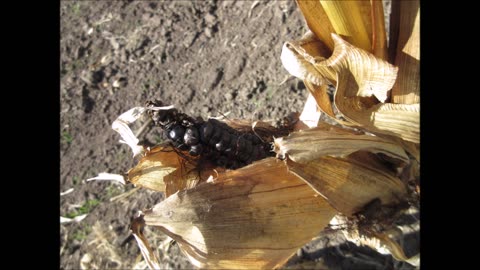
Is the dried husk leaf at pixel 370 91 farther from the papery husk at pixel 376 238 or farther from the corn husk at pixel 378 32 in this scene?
the papery husk at pixel 376 238

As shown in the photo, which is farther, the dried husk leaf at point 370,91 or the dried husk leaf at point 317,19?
the dried husk leaf at point 317,19

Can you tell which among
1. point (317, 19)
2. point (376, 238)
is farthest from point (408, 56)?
point (376, 238)

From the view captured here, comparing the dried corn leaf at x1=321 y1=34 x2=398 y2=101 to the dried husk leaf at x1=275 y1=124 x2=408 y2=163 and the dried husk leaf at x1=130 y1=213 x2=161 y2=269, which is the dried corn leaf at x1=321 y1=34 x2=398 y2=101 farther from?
the dried husk leaf at x1=130 y1=213 x2=161 y2=269

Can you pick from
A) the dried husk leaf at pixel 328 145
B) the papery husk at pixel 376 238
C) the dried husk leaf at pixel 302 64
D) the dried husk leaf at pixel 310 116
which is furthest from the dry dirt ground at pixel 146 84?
the dried husk leaf at pixel 302 64

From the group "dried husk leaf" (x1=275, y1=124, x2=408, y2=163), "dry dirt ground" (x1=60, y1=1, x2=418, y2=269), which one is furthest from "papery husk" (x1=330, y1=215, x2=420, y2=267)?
"dry dirt ground" (x1=60, y1=1, x2=418, y2=269)

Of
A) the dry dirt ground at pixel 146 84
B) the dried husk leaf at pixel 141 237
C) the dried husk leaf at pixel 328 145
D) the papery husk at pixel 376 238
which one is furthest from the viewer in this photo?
the dry dirt ground at pixel 146 84

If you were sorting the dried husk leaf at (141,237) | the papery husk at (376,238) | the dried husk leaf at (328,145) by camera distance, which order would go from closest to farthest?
Result: the dried husk leaf at (328,145) < the dried husk leaf at (141,237) < the papery husk at (376,238)
